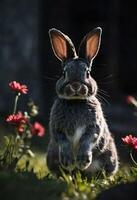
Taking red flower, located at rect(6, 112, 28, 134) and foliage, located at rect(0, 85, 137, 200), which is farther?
red flower, located at rect(6, 112, 28, 134)

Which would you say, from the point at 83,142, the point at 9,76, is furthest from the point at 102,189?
the point at 9,76

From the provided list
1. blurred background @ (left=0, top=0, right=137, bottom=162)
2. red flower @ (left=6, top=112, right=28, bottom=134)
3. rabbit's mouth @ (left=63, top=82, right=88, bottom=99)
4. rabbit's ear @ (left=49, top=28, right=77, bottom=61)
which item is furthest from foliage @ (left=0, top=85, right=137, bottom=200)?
blurred background @ (left=0, top=0, right=137, bottom=162)

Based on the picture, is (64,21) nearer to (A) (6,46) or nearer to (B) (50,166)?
(A) (6,46)

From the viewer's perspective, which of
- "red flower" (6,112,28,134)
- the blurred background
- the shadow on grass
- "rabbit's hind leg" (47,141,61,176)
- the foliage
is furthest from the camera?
the blurred background

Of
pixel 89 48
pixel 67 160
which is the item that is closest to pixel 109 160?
pixel 67 160

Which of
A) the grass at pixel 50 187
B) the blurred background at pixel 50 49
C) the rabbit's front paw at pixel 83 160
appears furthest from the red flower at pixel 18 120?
the blurred background at pixel 50 49

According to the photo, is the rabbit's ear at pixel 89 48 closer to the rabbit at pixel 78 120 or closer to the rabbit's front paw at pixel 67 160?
the rabbit at pixel 78 120

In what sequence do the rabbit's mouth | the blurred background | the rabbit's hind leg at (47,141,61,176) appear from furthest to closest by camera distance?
the blurred background < the rabbit's hind leg at (47,141,61,176) < the rabbit's mouth

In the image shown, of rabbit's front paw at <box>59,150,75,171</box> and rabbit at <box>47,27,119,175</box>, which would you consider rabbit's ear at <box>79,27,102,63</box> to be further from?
rabbit's front paw at <box>59,150,75,171</box>
